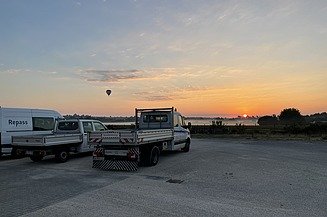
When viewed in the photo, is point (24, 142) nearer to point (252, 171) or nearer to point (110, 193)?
point (110, 193)

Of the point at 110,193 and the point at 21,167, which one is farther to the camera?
the point at 21,167

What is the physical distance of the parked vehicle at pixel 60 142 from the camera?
12.6 meters

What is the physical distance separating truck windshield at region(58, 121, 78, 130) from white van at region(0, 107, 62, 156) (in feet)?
4.41

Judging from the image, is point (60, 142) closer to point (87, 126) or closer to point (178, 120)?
point (87, 126)

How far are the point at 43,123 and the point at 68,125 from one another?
2.11 metres

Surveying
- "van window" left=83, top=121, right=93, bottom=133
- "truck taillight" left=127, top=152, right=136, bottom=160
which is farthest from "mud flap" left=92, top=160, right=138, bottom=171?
"van window" left=83, top=121, right=93, bottom=133

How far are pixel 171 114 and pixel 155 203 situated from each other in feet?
30.3

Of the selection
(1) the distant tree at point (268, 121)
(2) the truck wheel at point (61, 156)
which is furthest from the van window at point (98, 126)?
(1) the distant tree at point (268, 121)

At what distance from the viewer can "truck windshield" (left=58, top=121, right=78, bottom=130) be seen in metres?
15.0

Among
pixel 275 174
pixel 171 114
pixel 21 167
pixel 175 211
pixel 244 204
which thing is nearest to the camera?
pixel 175 211

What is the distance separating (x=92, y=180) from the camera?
9430 mm

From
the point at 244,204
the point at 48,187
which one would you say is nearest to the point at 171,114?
the point at 48,187

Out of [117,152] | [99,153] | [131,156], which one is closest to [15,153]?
[99,153]

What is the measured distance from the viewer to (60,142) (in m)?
13.1
